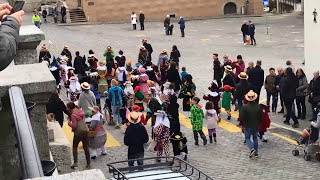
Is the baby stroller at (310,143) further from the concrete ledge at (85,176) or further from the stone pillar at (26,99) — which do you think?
the concrete ledge at (85,176)

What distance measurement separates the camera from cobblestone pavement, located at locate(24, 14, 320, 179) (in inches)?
549

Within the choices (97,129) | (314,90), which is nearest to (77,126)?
(97,129)

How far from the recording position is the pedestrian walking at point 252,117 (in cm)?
1431

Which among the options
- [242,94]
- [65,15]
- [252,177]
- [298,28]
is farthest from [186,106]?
[65,15]

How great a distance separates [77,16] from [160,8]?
263 inches

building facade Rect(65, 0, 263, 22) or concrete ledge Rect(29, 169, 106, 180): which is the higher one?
concrete ledge Rect(29, 169, 106, 180)

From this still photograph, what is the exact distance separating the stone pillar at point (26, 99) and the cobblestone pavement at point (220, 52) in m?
3.23

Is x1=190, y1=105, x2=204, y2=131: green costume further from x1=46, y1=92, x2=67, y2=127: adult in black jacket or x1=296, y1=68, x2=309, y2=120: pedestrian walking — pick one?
x1=296, y1=68, x2=309, y2=120: pedestrian walking

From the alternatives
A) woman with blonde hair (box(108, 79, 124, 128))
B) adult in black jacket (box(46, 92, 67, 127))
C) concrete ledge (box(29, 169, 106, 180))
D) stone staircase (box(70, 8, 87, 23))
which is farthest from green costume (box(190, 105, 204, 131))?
stone staircase (box(70, 8, 87, 23))

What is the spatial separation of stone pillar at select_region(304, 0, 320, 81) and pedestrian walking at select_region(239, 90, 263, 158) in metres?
4.98

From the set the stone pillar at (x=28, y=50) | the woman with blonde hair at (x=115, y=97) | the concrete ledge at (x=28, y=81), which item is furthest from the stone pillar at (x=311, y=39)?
the concrete ledge at (x=28, y=81)

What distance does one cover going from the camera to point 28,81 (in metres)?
4.86

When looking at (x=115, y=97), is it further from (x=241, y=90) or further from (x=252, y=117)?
(x=252, y=117)

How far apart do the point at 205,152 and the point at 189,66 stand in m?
14.6
